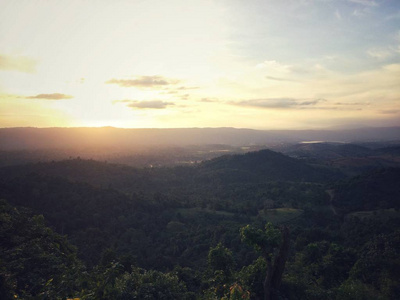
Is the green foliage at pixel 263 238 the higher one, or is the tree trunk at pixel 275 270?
the green foliage at pixel 263 238

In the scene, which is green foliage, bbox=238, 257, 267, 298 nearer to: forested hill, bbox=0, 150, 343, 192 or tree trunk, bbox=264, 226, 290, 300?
tree trunk, bbox=264, 226, 290, 300

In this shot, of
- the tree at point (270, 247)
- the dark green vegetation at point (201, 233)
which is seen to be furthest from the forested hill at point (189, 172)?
the tree at point (270, 247)

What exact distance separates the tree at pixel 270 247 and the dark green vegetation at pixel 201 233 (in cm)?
8

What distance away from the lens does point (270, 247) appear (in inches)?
693

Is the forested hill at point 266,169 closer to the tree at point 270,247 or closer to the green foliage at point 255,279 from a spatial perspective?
the green foliage at point 255,279

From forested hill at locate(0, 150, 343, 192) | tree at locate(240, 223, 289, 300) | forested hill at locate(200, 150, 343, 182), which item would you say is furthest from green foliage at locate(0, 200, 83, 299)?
forested hill at locate(200, 150, 343, 182)

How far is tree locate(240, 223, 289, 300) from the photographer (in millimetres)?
16641

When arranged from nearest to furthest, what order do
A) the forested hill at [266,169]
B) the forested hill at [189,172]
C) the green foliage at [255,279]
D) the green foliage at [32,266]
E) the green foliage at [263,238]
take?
the green foliage at [32,266] < the green foliage at [263,238] < the green foliage at [255,279] < the forested hill at [189,172] < the forested hill at [266,169]

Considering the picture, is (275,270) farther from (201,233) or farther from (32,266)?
(201,233)

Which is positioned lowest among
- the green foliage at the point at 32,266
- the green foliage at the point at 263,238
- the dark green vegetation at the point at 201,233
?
the dark green vegetation at the point at 201,233

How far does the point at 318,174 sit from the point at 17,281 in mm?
125220

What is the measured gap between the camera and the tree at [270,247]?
16641 millimetres

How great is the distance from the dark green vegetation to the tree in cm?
8

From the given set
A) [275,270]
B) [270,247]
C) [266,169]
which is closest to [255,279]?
[275,270]
